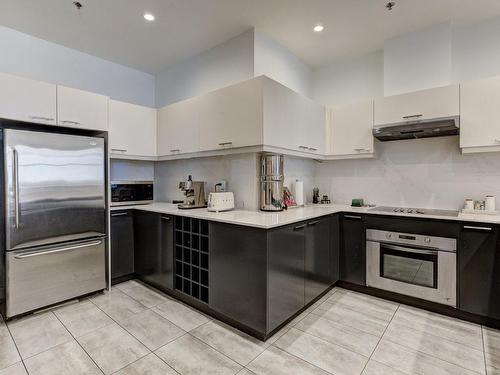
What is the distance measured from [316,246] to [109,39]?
3170 mm

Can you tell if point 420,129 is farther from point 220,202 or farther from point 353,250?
point 220,202

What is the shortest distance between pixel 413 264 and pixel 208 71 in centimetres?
306

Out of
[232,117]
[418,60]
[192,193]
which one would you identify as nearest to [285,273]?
[192,193]

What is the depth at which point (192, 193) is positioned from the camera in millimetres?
3029

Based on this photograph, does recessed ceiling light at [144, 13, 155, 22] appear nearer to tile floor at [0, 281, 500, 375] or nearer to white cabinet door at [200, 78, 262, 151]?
white cabinet door at [200, 78, 262, 151]

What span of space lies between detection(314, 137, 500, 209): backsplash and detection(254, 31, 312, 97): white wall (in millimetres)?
1188

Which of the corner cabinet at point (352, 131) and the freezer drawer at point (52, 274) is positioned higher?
the corner cabinet at point (352, 131)

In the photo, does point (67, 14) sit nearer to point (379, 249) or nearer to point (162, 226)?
point (162, 226)

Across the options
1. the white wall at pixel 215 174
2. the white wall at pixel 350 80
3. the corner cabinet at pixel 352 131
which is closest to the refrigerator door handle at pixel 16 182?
the white wall at pixel 215 174

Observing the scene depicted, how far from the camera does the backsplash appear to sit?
269cm

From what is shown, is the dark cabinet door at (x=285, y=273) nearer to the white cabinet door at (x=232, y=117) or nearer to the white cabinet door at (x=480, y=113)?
the white cabinet door at (x=232, y=117)

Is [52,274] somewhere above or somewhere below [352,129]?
below

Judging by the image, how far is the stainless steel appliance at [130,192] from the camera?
321 centimetres

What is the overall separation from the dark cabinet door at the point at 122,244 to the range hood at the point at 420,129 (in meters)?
3.00
